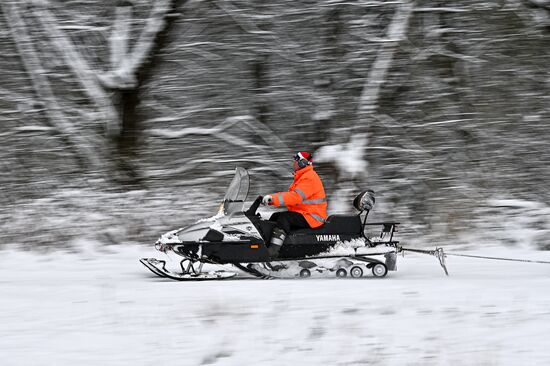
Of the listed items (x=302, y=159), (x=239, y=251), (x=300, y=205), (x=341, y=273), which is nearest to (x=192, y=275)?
(x=239, y=251)

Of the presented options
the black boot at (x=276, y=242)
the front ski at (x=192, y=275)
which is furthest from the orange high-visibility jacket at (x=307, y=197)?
the front ski at (x=192, y=275)

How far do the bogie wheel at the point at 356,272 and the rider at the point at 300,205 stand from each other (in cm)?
69

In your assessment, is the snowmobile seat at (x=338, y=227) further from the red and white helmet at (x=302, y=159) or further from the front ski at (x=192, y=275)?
the front ski at (x=192, y=275)

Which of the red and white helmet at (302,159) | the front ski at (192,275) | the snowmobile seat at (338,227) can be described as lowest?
the front ski at (192,275)

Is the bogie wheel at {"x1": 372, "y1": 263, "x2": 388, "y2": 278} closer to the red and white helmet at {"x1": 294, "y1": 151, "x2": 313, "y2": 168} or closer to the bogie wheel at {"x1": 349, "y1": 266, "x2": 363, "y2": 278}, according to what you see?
the bogie wheel at {"x1": 349, "y1": 266, "x2": 363, "y2": 278}

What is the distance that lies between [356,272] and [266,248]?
3.77 ft

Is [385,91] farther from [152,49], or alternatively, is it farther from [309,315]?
[309,315]

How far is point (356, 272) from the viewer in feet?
31.2

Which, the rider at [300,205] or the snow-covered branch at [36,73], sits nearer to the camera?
the rider at [300,205]

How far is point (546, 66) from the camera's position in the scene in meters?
15.7

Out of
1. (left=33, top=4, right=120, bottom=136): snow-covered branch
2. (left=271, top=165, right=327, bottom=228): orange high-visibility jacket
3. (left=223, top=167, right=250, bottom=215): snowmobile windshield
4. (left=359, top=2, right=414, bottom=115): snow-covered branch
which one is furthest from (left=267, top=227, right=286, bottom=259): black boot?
(left=33, top=4, right=120, bottom=136): snow-covered branch

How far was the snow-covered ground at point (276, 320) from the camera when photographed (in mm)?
5852

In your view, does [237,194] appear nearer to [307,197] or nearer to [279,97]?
[307,197]

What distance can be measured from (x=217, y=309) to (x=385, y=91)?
893cm
